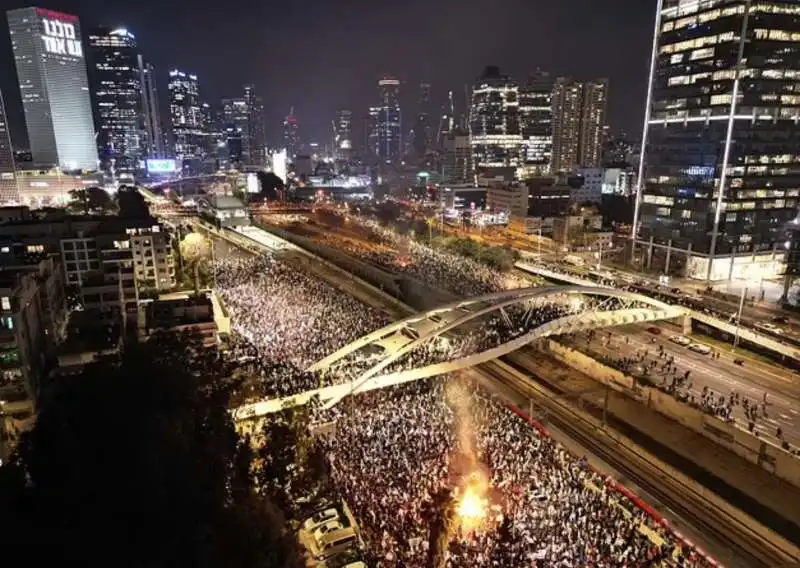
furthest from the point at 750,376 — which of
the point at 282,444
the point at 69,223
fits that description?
the point at 69,223

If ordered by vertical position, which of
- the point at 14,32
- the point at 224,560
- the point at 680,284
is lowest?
the point at 680,284

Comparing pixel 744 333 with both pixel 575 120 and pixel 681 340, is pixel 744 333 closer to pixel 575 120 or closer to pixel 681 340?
pixel 681 340

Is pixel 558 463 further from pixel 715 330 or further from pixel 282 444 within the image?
pixel 715 330

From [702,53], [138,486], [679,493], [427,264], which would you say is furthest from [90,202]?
[679,493]

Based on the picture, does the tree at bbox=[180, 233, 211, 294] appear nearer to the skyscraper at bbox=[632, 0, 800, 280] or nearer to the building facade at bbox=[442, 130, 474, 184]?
the skyscraper at bbox=[632, 0, 800, 280]

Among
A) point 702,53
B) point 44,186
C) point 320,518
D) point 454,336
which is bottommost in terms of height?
point 320,518

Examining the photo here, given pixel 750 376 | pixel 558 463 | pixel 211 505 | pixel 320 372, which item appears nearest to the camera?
pixel 211 505

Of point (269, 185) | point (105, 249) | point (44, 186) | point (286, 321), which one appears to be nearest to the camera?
point (286, 321)

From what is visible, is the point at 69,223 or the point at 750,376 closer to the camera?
the point at 750,376
